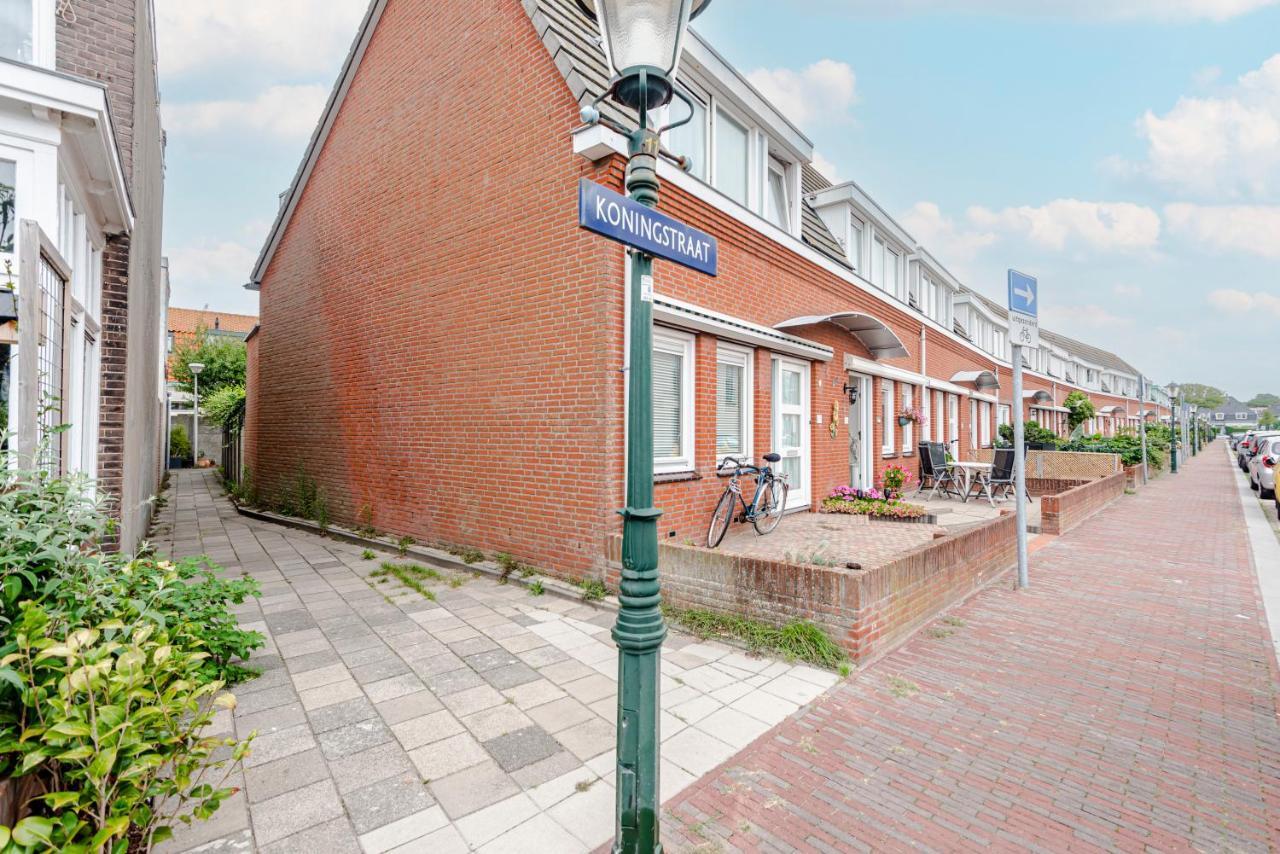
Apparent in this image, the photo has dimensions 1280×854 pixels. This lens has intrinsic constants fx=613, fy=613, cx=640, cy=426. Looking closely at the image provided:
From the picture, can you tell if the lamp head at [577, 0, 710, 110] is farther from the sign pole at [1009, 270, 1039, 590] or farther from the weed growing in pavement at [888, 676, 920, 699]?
the sign pole at [1009, 270, 1039, 590]

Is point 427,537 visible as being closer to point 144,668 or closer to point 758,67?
point 144,668

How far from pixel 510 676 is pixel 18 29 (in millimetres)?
5995

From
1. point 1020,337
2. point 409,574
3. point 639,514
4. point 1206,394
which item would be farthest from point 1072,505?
point 1206,394

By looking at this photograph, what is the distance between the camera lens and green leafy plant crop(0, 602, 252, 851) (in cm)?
175

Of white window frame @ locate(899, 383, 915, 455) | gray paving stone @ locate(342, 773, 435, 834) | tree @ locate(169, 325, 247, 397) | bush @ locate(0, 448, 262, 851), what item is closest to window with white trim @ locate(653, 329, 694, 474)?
gray paving stone @ locate(342, 773, 435, 834)

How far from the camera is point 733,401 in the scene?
8.16 metres

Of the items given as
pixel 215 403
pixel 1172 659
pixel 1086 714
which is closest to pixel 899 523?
pixel 1172 659

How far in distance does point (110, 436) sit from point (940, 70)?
1123 cm

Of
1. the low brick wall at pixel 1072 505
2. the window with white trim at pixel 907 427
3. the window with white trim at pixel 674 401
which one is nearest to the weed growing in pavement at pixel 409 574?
the window with white trim at pixel 674 401

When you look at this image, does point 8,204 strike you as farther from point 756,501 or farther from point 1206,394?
point 1206,394

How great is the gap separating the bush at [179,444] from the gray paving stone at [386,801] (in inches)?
1239

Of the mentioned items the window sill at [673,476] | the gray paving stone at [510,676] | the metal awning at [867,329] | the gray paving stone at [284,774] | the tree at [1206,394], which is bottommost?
the gray paving stone at [284,774]

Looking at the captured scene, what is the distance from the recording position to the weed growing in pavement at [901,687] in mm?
3945

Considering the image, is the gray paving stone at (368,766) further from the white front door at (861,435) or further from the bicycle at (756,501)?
the white front door at (861,435)
